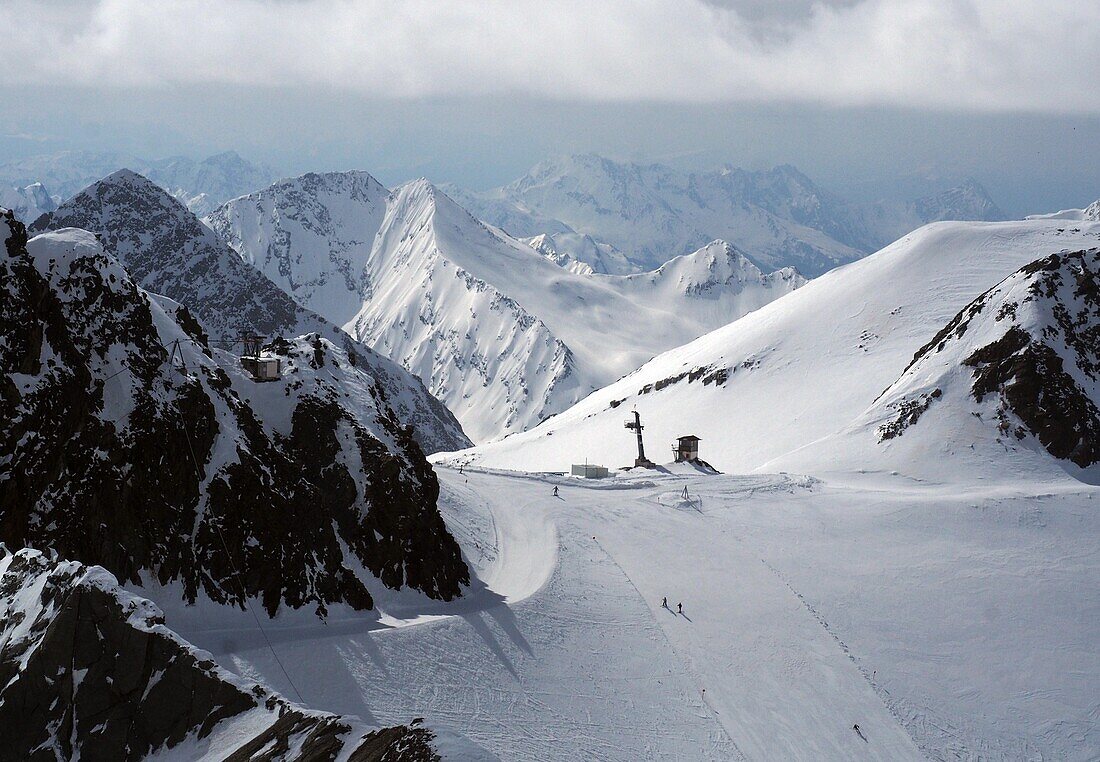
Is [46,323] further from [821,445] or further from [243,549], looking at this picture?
[821,445]

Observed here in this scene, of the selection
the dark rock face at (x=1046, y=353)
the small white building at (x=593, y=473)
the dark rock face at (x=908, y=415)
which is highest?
the dark rock face at (x=1046, y=353)

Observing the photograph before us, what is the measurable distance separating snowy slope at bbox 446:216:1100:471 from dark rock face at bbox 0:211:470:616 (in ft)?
217

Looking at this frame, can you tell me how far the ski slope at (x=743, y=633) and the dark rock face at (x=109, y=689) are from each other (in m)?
16.5

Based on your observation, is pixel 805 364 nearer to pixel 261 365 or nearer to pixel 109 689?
pixel 261 365

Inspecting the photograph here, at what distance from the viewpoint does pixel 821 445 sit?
99.7 m

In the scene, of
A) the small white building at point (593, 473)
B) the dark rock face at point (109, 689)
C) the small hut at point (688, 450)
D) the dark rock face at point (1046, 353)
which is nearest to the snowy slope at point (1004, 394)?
the dark rock face at point (1046, 353)

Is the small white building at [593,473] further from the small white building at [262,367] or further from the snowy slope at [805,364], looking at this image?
the small white building at [262,367]

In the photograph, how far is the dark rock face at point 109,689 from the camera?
925 inches

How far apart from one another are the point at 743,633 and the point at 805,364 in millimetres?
91214

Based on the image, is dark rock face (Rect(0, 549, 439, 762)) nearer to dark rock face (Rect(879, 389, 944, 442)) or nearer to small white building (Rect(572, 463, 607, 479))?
small white building (Rect(572, 463, 607, 479))

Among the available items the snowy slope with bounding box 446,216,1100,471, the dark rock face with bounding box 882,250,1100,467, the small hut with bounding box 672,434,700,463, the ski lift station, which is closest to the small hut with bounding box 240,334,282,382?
the ski lift station

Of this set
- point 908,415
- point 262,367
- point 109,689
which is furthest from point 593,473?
point 109,689

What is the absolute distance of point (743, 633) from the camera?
57.5 m

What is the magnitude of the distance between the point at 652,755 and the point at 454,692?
407 inches
